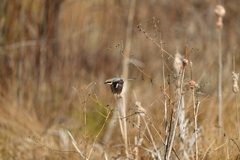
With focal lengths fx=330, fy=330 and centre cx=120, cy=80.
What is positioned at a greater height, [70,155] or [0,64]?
[0,64]

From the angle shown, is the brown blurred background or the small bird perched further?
the brown blurred background

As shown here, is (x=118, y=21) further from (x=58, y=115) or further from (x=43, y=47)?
(x=58, y=115)

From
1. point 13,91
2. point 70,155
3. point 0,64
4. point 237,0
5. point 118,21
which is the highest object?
point 237,0

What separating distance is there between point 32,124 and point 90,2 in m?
1.37

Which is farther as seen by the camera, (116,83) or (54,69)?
(54,69)

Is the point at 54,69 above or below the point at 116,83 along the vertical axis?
above

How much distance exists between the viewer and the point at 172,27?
13.6 feet

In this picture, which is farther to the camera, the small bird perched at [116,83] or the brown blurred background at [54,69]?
the brown blurred background at [54,69]

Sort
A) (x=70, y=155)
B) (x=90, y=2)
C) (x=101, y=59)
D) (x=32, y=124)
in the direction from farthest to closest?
(x=101, y=59), (x=90, y=2), (x=32, y=124), (x=70, y=155)

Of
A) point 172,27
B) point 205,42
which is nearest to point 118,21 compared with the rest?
point 172,27

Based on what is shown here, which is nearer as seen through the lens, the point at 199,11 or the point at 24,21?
the point at 24,21

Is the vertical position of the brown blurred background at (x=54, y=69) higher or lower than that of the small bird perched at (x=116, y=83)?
higher

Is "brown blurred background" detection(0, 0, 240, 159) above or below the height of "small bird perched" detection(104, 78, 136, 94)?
above

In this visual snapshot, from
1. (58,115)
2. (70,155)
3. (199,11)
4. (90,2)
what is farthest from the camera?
(199,11)
